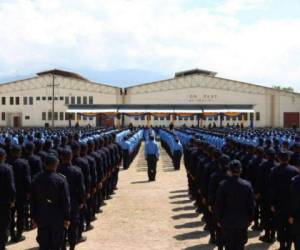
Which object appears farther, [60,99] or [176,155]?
[60,99]

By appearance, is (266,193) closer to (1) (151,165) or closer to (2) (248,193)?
(2) (248,193)

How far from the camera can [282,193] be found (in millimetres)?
9266

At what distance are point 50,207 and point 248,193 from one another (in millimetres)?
2848

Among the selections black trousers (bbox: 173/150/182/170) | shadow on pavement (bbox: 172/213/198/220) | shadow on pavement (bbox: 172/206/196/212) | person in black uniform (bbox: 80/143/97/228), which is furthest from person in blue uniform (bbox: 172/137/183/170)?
person in black uniform (bbox: 80/143/97/228)

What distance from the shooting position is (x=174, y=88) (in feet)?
269

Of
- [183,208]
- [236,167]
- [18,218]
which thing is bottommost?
[183,208]

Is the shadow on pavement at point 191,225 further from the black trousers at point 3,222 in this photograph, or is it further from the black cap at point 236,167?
the black cap at point 236,167

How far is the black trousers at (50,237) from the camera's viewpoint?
766 centimetres

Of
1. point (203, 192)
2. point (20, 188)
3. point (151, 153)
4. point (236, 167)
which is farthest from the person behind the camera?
point (151, 153)

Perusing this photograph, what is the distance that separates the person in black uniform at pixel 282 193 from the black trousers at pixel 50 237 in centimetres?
385

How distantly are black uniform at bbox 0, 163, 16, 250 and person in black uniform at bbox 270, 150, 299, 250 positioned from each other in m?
4.51

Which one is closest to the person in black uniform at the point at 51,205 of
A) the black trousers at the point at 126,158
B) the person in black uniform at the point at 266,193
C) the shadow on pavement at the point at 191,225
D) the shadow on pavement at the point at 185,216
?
the person in black uniform at the point at 266,193

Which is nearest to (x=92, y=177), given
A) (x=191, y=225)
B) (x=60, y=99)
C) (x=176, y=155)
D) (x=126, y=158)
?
(x=191, y=225)

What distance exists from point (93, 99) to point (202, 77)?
17198mm
